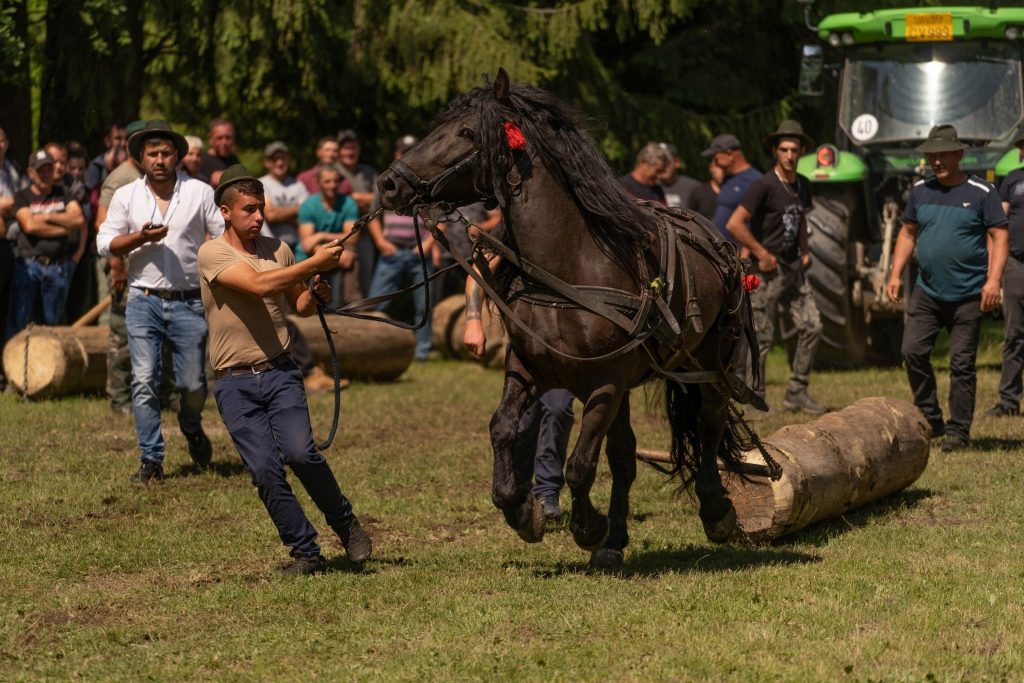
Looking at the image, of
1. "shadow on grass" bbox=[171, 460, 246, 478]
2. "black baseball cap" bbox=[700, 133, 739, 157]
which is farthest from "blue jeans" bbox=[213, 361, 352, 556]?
"black baseball cap" bbox=[700, 133, 739, 157]

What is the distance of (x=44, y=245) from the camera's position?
50.9 feet

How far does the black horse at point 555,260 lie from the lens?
25.2 feet

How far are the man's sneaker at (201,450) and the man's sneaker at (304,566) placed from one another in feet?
10.7

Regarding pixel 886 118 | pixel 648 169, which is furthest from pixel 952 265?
pixel 886 118

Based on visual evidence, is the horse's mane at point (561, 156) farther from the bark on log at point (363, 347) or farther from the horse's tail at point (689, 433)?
the bark on log at point (363, 347)

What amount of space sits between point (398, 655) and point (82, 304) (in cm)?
1143

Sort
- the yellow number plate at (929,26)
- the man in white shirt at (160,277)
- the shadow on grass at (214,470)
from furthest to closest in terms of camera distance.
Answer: the yellow number plate at (929,26) → the shadow on grass at (214,470) → the man in white shirt at (160,277)

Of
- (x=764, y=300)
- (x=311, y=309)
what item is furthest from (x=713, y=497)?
(x=764, y=300)

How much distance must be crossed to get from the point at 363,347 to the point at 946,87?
20.3 ft

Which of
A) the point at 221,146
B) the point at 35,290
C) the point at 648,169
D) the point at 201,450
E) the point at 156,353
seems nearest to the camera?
the point at 156,353

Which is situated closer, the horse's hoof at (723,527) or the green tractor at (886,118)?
the horse's hoof at (723,527)

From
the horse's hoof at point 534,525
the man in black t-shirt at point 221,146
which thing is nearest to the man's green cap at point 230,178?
the horse's hoof at point 534,525

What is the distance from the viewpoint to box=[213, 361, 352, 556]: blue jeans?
8297 millimetres

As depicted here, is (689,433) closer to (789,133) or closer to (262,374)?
(262,374)
